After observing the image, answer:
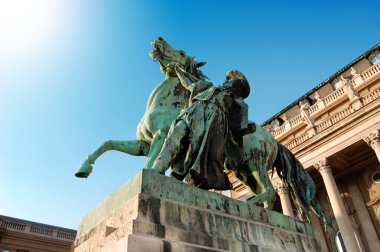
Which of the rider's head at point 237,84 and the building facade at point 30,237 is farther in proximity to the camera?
the building facade at point 30,237

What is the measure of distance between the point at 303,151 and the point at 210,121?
1975cm

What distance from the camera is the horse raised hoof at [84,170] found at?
14.5 feet

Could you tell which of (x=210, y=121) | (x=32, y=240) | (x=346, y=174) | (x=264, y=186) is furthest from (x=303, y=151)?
(x=32, y=240)

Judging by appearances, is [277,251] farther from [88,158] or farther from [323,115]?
[323,115]

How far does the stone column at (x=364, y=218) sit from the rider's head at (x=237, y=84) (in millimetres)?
19958

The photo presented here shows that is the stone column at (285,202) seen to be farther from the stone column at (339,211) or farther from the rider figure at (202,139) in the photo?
the rider figure at (202,139)

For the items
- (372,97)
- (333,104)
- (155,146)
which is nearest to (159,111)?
(155,146)

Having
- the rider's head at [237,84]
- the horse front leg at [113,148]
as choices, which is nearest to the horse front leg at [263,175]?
the rider's head at [237,84]

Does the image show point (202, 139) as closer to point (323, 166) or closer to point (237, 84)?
point (237, 84)

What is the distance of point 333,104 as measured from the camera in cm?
2623

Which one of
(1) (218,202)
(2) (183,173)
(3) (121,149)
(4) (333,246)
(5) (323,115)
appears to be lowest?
(1) (218,202)

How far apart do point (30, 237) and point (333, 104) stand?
1049 inches

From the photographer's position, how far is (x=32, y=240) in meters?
28.2

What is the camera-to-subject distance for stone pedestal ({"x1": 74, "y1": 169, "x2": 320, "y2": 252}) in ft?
8.50
